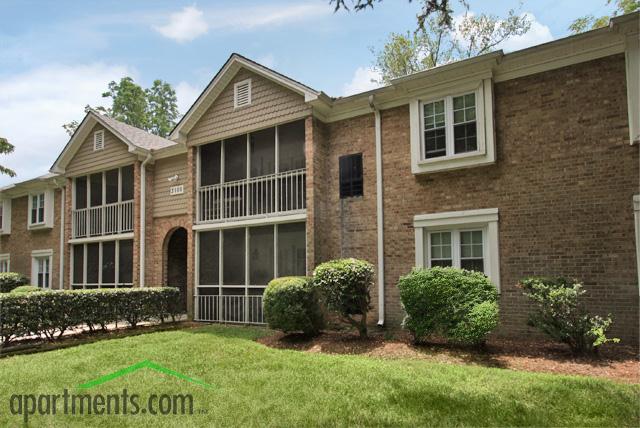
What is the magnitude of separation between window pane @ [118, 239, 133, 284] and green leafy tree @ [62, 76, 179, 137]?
79.5 ft

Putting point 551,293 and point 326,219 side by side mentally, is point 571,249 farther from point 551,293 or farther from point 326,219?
point 326,219

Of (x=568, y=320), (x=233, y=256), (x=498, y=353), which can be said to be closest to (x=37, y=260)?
(x=233, y=256)

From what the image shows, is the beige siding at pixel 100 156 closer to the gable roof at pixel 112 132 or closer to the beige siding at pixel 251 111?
the gable roof at pixel 112 132

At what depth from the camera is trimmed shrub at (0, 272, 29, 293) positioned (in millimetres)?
16756

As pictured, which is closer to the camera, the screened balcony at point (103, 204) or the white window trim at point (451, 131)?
the white window trim at point (451, 131)

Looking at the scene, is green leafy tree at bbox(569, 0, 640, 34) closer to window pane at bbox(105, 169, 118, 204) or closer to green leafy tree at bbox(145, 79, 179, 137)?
window pane at bbox(105, 169, 118, 204)

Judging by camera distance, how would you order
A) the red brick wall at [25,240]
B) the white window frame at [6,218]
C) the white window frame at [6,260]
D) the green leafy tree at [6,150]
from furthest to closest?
the green leafy tree at [6,150], the white window frame at [6,218], the white window frame at [6,260], the red brick wall at [25,240]

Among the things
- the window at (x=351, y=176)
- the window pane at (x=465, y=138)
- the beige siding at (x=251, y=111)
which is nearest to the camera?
the window pane at (x=465, y=138)

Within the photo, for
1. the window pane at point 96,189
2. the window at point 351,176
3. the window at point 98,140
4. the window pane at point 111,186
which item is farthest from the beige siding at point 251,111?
the window pane at point 96,189

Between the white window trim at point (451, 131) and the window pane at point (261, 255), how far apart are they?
4.36 meters

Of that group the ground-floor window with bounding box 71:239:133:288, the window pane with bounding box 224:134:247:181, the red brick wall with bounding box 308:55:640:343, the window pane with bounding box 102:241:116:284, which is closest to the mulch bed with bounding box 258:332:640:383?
the red brick wall with bounding box 308:55:640:343

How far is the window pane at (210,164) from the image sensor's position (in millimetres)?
12859

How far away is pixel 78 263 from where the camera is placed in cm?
1614

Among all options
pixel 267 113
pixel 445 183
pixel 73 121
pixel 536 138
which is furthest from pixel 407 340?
pixel 73 121
